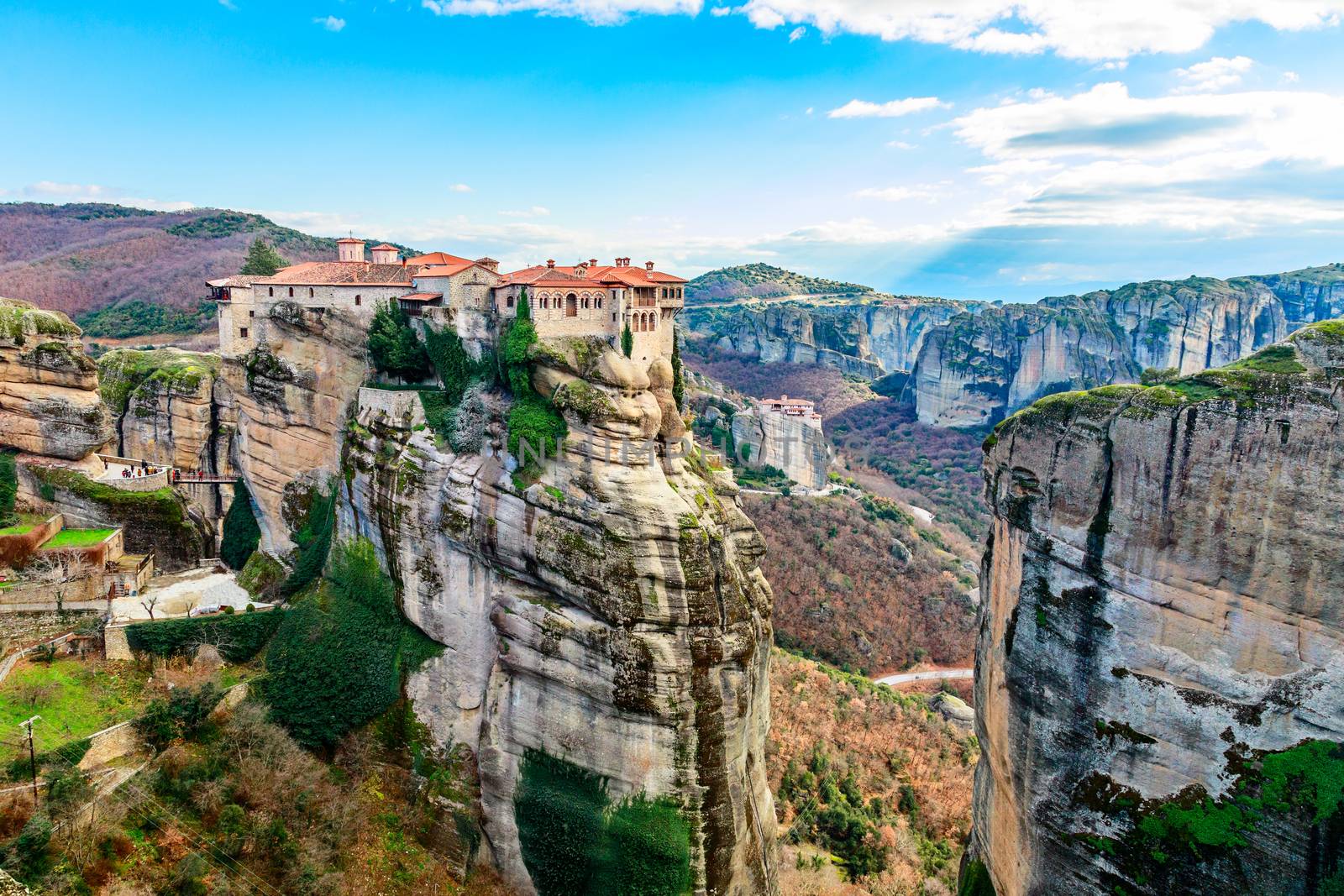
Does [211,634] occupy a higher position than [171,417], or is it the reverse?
[171,417]

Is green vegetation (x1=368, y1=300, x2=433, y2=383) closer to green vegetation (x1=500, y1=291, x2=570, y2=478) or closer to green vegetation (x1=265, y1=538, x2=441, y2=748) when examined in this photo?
green vegetation (x1=500, y1=291, x2=570, y2=478)

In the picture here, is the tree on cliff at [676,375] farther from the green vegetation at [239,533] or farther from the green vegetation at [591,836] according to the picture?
the green vegetation at [239,533]

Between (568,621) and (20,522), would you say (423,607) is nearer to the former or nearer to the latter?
(568,621)

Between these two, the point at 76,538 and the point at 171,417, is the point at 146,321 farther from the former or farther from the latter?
the point at 76,538

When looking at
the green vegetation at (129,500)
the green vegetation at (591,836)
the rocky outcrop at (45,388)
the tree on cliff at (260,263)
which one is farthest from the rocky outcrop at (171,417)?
the green vegetation at (591,836)

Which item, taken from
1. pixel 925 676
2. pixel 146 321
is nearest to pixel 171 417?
pixel 146 321

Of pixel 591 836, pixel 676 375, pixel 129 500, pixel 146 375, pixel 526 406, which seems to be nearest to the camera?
pixel 591 836

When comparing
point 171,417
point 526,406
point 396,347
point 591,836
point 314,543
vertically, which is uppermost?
point 396,347
